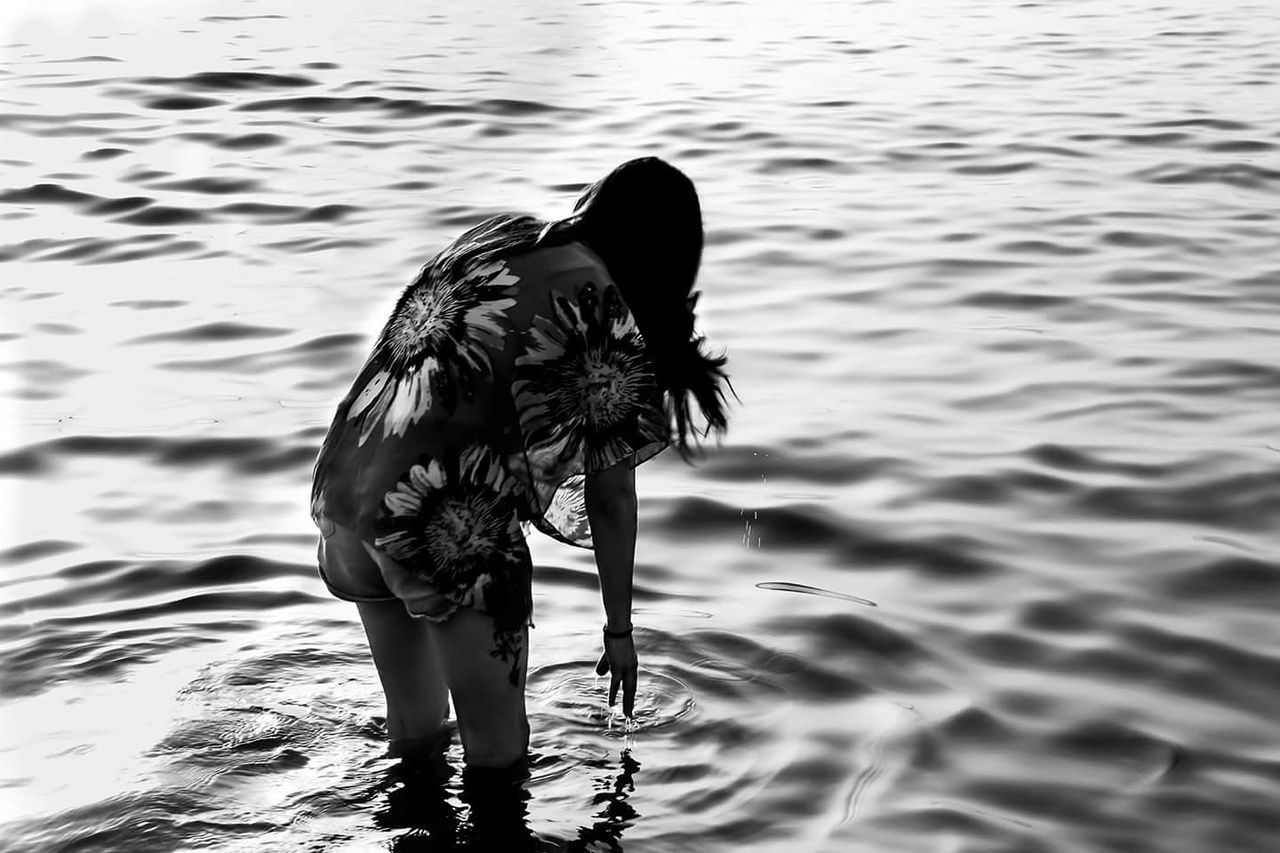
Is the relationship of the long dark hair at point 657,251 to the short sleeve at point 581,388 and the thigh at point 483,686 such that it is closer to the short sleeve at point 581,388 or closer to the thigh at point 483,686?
the short sleeve at point 581,388

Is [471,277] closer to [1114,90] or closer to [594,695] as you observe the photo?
[594,695]

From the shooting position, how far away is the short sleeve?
3.58 meters

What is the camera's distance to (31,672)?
17.0 feet

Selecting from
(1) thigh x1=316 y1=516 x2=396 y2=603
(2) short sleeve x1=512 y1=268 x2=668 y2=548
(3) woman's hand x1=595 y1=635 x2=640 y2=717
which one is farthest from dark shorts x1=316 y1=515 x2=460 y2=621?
(3) woman's hand x1=595 y1=635 x2=640 y2=717

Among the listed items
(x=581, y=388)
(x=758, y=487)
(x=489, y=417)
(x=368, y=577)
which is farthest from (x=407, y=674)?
(x=758, y=487)

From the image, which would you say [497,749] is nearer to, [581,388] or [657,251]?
[581,388]

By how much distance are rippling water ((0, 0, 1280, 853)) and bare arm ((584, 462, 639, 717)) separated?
654mm

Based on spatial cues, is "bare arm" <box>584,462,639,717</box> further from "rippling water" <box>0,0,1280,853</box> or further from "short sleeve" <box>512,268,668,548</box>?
"rippling water" <box>0,0,1280,853</box>

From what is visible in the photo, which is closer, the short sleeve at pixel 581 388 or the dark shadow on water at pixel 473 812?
the short sleeve at pixel 581 388

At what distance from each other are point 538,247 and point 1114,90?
42.2 feet

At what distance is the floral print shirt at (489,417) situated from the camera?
3.59m

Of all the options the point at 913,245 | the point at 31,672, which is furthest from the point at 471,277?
the point at 913,245

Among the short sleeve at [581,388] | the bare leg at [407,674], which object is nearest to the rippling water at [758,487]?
the bare leg at [407,674]

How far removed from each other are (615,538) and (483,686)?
0.48 metres
